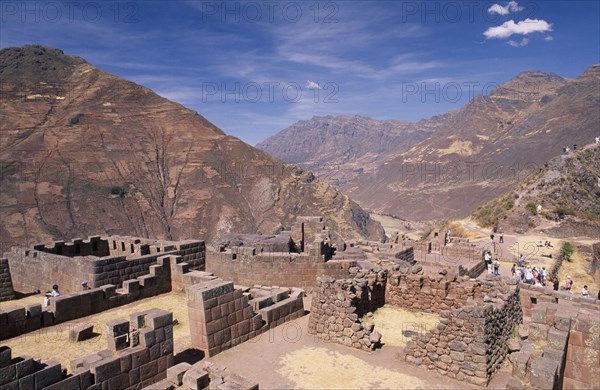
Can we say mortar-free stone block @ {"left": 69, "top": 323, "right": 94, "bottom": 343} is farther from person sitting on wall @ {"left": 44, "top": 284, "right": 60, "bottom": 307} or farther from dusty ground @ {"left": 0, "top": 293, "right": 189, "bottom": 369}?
person sitting on wall @ {"left": 44, "top": 284, "right": 60, "bottom": 307}

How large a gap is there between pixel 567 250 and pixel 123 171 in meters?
68.3

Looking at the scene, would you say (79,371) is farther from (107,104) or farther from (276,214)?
(107,104)

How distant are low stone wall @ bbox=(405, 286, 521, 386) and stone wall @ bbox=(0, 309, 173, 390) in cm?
583

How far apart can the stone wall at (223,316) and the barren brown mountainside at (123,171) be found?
Result: 55.4 m

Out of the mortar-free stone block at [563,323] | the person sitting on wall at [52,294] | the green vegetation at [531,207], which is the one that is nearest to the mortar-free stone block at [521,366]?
the mortar-free stone block at [563,323]

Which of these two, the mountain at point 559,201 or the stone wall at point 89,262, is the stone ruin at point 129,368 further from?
the mountain at point 559,201

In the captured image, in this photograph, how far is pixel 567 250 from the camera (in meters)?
34.0

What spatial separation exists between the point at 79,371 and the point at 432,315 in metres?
9.81

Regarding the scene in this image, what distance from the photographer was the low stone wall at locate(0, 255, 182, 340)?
11562 millimetres

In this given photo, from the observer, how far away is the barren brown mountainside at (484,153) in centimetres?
11012

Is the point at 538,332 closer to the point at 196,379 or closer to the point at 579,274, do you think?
the point at 196,379

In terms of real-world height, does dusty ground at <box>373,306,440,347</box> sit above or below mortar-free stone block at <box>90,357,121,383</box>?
below

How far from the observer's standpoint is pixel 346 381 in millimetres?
9633

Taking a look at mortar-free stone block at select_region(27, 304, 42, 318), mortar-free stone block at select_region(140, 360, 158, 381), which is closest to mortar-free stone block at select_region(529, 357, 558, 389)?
mortar-free stone block at select_region(140, 360, 158, 381)
